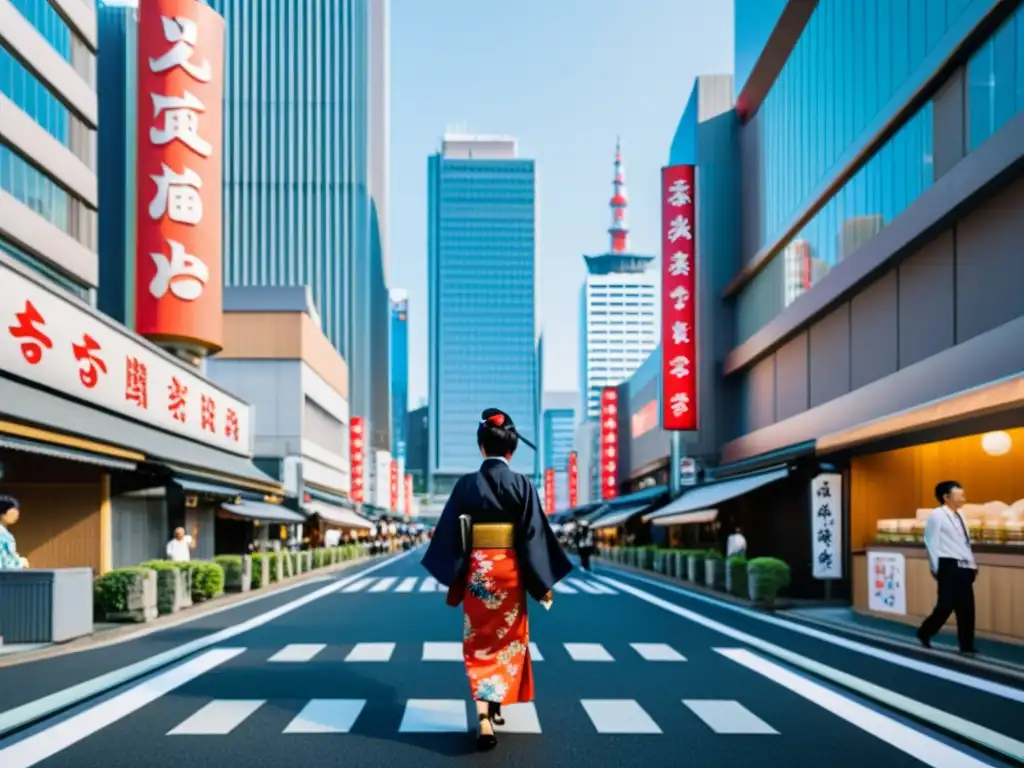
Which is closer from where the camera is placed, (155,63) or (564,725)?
(564,725)

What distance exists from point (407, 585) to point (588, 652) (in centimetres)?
1622

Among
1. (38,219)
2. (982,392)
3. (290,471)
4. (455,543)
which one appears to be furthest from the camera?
(290,471)

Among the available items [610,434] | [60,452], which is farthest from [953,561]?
[610,434]

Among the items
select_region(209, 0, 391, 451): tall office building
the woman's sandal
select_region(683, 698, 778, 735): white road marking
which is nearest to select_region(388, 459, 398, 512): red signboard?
select_region(209, 0, 391, 451): tall office building

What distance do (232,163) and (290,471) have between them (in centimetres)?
8950

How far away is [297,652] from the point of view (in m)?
11.6

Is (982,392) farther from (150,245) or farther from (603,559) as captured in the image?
(603,559)

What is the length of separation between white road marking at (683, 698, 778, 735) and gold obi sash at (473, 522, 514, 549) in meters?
1.74

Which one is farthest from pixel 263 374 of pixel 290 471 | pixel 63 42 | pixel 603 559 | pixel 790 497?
pixel 790 497

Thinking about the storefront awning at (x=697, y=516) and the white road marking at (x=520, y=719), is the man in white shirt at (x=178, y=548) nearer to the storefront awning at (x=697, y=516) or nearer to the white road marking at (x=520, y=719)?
the storefront awning at (x=697, y=516)

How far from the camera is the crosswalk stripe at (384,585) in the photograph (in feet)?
83.6

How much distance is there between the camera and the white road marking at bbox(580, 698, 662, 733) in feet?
23.2

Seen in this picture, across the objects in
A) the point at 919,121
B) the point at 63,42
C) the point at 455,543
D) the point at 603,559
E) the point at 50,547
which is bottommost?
the point at 603,559

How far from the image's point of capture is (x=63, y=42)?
3684 centimetres
